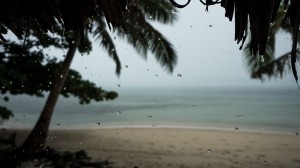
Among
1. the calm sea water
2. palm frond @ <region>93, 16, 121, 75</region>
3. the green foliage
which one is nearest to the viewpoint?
the green foliage

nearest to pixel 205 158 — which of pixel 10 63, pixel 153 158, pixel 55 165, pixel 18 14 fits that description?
pixel 153 158

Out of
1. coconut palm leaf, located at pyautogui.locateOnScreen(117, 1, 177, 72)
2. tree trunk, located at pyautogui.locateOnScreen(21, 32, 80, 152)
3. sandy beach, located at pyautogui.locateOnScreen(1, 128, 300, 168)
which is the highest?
coconut palm leaf, located at pyautogui.locateOnScreen(117, 1, 177, 72)

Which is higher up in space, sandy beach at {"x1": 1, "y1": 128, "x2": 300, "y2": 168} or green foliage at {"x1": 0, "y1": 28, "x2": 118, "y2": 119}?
green foliage at {"x1": 0, "y1": 28, "x2": 118, "y2": 119}

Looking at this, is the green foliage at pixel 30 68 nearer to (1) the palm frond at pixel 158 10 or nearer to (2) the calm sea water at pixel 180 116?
(1) the palm frond at pixel 158 10

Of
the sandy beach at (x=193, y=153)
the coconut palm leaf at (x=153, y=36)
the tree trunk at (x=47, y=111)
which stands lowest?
the sandy beach at (x=193, y=153)

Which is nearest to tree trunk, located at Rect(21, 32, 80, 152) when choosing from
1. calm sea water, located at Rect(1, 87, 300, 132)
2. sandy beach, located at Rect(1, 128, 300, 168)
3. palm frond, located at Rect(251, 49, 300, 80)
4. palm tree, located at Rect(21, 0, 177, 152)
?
palm tree, located at Rect(21, 0, 177, 152)

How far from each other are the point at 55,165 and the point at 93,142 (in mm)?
5016

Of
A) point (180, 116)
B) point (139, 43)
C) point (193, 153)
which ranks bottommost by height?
point (193, 153)

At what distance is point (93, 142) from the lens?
11.3 metres

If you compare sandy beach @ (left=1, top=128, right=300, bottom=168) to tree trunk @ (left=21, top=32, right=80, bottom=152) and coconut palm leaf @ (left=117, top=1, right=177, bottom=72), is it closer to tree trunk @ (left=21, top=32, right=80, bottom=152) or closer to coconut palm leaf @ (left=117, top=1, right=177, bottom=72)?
tree trunk @ (left=21, top=32, right=80, bottom=152)

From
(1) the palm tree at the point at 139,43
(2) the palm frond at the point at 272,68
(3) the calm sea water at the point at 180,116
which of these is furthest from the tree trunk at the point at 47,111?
(3) the calm sea water at the point at 180,116

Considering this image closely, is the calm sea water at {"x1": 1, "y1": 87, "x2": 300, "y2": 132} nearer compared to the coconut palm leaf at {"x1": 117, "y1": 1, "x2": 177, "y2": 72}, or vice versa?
the coconut palm leaf at {"x1": 117, "y1": 1, "x2": 177, "y2": 72}

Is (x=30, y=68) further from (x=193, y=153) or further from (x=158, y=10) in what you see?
(x=193, y=153)

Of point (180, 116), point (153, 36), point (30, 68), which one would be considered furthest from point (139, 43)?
point (180, 116)
